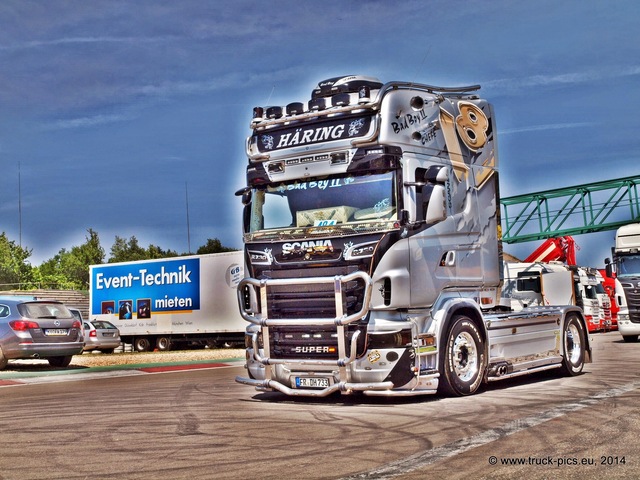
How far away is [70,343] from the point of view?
→ 771 inches

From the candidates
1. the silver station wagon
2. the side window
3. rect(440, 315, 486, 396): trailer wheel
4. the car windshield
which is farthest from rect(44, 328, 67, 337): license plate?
rect(440, 315, 486, 396): trailer wheel

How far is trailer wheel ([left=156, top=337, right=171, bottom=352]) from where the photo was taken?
115 ft

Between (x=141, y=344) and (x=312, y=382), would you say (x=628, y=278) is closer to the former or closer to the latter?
(x=312, y=382)

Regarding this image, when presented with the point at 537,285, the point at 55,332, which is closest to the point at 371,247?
the point at 537,285

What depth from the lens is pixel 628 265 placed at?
80.4ft

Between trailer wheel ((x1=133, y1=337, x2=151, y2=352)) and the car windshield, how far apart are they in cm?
1640

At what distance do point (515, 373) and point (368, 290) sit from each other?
3.46 metres

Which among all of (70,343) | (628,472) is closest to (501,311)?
(628,472)

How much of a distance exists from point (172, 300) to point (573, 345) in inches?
903

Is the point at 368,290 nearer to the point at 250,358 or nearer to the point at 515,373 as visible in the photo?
the point at 250,358

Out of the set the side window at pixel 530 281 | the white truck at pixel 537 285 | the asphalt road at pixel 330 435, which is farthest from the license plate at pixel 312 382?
the side window at pixel 530 281

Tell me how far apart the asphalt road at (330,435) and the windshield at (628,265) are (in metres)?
12.0

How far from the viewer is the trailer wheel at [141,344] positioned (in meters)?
36.1

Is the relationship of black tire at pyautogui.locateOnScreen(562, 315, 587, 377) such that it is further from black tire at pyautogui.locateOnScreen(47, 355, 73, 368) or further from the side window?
black tire at pyautogui.locateOnScreen(47, 355, 73, 368)
